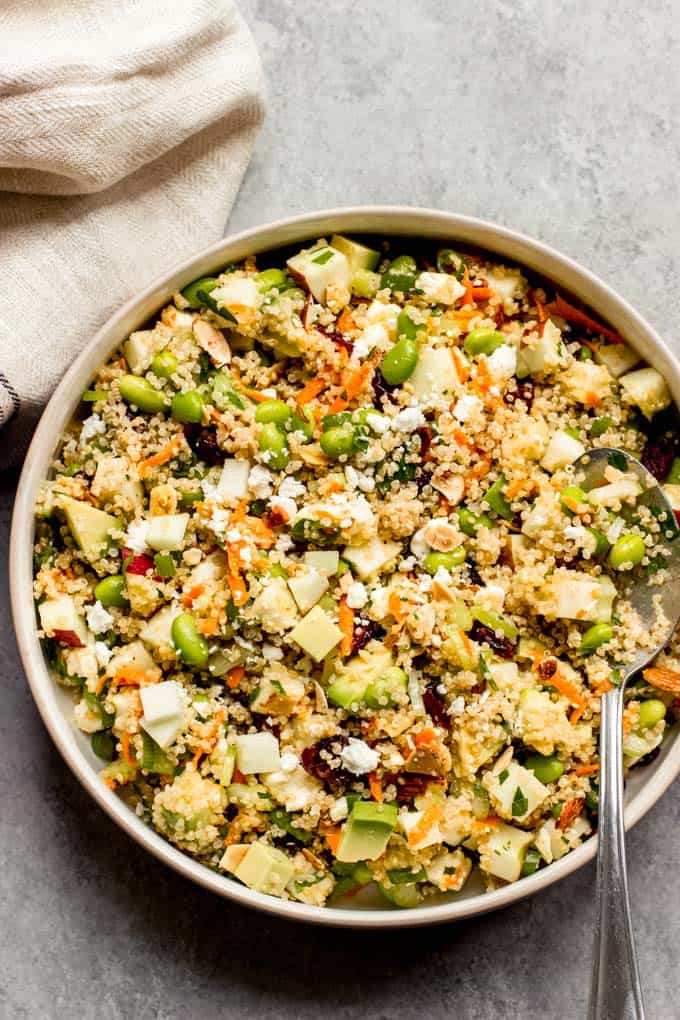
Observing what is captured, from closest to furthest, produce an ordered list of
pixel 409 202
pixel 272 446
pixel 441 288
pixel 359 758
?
pixel 359 758 < pixel 272 446 < pixel 441 288 < pixel 409 202

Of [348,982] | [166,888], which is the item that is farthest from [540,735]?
[166,888]

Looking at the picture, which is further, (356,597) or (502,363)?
(502,363)

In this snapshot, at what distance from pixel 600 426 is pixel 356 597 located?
719mm

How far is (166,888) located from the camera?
263 centimetres

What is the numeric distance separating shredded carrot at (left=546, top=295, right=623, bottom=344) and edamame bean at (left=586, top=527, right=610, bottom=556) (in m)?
0.49

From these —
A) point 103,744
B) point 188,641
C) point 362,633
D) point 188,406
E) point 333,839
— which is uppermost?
point 188,406

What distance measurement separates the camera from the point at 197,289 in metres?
2.41

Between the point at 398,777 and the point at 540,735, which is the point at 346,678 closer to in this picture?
the point at 398,777

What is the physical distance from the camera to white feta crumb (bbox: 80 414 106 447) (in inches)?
93.6

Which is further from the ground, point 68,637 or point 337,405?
point 337,405

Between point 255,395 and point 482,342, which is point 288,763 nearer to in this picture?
point 255,395

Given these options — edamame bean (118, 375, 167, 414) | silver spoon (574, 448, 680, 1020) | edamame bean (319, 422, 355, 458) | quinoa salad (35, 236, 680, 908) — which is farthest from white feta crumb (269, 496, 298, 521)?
silver spoon (574, 448, 680, 1020)

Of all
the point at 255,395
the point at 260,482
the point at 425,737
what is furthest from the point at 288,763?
the point at 255,395

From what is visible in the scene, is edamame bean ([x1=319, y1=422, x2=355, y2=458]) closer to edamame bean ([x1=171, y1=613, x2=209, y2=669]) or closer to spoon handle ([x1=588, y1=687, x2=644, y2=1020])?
edamame bean ([x1=171, y1=613, x2=209, y2=669])
